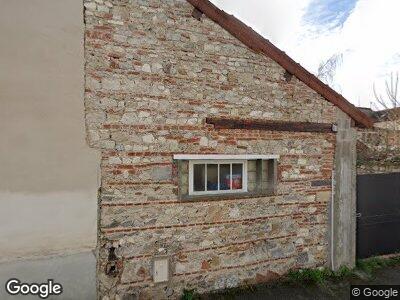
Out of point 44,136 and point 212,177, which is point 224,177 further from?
point 44,136

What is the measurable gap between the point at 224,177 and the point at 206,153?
62cm

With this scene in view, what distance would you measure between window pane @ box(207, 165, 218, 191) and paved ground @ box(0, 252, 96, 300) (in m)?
2.06

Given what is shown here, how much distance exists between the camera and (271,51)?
16.9 feet

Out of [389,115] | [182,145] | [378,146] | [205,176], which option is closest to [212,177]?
[205,176]

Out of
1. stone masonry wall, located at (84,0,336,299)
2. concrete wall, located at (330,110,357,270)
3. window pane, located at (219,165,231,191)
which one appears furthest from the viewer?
concrete wall, located at (330,110,357,270)

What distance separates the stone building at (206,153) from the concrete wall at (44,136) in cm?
19

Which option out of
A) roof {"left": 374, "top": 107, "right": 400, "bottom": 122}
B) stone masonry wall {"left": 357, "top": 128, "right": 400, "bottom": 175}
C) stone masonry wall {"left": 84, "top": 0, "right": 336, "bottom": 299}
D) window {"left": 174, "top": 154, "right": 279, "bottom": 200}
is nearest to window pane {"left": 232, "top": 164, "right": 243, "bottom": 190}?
window {"left": 174, "top": 154, "right": 279, "bottom": 200}

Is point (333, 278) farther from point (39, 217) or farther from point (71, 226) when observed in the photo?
point (39, 217)

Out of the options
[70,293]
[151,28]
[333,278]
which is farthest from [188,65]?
[333,278]

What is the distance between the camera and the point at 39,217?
389 centimetres

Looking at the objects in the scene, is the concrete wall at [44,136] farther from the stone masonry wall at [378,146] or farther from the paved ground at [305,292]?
the stone masonry wall at [378,146]

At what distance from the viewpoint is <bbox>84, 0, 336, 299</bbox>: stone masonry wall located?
4.22 metres

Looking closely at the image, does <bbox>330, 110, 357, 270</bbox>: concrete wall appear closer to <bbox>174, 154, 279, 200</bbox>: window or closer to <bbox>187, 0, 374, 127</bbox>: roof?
<bbox>187, 0, 374, 127</bbox>: roof

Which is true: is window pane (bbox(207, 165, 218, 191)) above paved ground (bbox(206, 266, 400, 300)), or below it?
above
